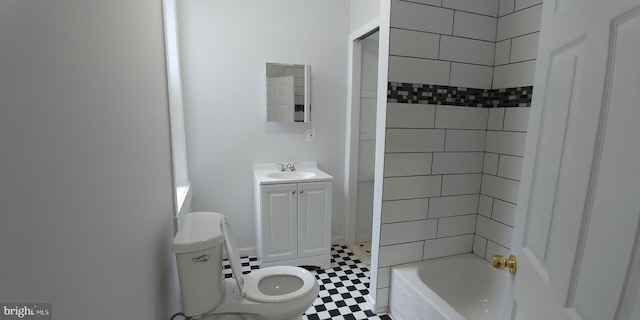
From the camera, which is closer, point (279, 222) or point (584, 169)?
point (584, 169)

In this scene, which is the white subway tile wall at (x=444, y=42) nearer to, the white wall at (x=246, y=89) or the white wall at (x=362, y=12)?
the white wall at (x=362, y=12)

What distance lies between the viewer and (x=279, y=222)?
2.22 meters

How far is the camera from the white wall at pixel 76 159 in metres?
0.42

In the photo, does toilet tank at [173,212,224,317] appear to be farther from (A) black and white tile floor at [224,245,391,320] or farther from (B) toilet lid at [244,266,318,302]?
(A) black and white tile floor at [224,245,391,320]

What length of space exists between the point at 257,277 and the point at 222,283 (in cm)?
25

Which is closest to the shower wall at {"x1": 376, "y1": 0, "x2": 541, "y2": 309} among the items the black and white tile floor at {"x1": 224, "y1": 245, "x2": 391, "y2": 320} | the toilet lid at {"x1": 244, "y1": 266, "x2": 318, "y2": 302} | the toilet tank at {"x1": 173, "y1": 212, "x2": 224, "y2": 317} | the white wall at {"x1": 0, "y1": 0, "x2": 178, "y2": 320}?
the black and white tile floor at {"x1": 224, "y1": 245, "x2": 391, "y2": 320}

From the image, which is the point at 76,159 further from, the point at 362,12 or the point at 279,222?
the point at 362,12

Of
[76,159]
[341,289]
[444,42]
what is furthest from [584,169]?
[341,289]

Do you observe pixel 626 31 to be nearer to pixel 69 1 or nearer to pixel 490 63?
pixel 69 1

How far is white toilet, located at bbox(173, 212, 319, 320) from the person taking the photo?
3.79 ft

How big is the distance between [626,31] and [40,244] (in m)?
1.00

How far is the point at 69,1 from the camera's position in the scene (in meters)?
0.57

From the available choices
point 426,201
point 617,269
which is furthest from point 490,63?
point 617,269

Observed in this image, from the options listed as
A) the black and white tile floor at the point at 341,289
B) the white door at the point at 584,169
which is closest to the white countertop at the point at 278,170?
the black and white tile floor at the point at 341,289
